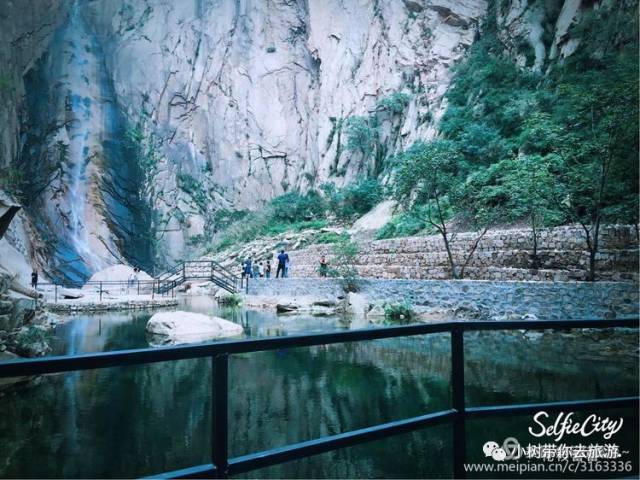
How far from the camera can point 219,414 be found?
1210 mm

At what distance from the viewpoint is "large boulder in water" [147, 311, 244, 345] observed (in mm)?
9164

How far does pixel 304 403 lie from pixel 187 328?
515 cm

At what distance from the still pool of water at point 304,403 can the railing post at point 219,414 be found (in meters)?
2.54

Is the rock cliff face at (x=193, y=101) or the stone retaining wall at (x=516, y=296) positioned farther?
the rock cliff face at (x=193, y=101)

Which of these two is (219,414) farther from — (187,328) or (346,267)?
(346,267)

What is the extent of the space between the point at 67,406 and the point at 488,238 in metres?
11.0

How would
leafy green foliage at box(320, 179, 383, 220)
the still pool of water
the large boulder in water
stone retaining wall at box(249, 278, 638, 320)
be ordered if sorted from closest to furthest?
the still pool of water
stone retaining wall at box(249, 278, 638, 320)
the large boulder in water
leafy green foliage at box(320, 179, 383, 220)

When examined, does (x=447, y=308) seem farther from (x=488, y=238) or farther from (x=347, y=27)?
(x=347, y=27)

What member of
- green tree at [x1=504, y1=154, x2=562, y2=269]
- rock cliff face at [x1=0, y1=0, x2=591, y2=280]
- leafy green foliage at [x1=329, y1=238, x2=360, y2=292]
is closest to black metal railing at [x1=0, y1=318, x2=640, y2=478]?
green tree at [x1=504, y1=154, x2=562, y2=269]

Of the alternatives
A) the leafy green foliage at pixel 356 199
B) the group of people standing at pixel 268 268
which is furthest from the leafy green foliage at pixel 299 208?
the group of people standing at pixel 268 268

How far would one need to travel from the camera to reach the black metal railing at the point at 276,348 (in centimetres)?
103

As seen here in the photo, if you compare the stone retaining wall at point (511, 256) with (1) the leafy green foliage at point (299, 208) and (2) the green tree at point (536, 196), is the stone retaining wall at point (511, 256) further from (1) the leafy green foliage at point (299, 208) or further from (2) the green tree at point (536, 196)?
(1) the leafy green foliage at point (299, 208)

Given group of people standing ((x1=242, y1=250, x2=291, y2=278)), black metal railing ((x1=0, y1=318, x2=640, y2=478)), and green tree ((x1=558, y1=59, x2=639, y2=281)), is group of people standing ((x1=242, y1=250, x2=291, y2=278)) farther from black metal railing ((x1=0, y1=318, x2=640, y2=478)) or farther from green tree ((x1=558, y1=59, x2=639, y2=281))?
black metal railing ((x1=0, y1=318, x2=640, y2=478))

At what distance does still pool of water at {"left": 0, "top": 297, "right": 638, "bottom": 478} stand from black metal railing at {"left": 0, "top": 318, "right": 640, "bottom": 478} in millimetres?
1888
